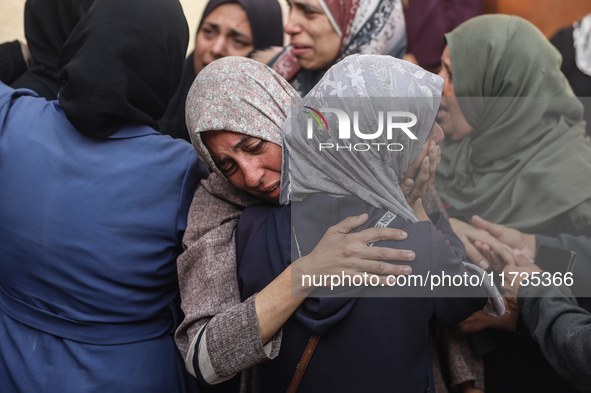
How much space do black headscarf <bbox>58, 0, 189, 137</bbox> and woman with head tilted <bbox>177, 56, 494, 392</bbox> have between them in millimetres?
194

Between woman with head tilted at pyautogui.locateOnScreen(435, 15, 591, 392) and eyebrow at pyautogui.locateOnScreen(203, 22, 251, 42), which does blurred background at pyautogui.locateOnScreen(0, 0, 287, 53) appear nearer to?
eyebrow at pyautogui.locateOnScreen(203, 22, 251, 42)

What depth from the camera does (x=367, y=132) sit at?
1.16m

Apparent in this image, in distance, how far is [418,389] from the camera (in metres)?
1.17

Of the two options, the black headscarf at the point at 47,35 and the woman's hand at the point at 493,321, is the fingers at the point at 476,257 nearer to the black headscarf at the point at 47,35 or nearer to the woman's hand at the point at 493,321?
the woman's hand at the point at 493,321

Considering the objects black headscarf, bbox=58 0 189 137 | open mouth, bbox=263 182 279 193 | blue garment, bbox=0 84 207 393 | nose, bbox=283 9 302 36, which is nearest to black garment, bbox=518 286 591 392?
open mouth, bbox=263 182 279 193

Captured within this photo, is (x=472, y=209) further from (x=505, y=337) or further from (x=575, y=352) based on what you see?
(x=575, y=352)

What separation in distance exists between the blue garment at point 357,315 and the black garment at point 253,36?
1.11 metres

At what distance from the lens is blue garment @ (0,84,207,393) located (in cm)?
134

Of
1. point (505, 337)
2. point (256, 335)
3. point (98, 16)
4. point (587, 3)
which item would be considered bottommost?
point (505, 337)

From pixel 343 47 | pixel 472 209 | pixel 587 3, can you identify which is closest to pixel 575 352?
pixel 472 209

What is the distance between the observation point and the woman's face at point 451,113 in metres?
1.82

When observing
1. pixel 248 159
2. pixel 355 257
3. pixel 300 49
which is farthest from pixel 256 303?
pixel 300 49

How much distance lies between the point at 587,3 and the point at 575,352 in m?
2.45

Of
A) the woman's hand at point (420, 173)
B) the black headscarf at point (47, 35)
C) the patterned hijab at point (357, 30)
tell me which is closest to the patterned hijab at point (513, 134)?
the patterned hijab at point (357, 30)
